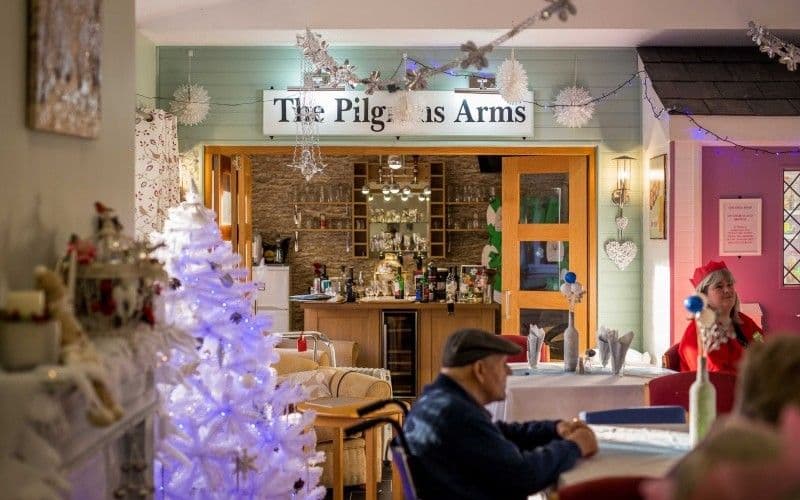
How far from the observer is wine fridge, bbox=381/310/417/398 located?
32.1 feet

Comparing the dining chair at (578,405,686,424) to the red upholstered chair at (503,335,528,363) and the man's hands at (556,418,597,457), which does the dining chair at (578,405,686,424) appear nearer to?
the man's hands at (556,418,597,457)

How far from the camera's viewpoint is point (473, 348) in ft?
11.1

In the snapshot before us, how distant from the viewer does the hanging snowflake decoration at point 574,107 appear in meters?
8.11

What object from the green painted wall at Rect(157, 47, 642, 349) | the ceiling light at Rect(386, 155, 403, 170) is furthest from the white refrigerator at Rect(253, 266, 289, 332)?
the green painted wall at Rect(157, 47, 642, 349)

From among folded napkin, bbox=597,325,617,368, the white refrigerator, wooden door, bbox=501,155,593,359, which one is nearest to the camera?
folded napkin, bbox=597,325,617,368

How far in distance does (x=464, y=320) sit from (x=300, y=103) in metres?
3.00

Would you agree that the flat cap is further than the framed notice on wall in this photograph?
No

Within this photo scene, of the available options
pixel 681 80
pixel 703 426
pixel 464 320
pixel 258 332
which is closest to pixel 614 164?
pixel 681 80

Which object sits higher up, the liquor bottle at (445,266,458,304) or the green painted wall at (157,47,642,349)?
the green painted wall at (157,47,642,349)

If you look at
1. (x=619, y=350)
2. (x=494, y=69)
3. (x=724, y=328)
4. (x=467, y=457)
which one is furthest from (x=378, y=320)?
(x=467, y=457)

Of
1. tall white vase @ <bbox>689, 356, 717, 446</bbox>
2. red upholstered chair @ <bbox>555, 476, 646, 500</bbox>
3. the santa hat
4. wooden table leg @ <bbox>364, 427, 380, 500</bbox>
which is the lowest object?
wooden table leg @ <bbox>364, 427, 380, 500</bbox>

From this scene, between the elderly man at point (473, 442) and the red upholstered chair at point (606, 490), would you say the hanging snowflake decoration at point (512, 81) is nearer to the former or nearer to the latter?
the elderly man at point (473, 442)

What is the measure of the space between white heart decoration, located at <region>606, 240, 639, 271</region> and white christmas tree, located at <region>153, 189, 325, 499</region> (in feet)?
13.2

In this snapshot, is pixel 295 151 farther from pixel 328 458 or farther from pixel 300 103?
pixel 328 458
